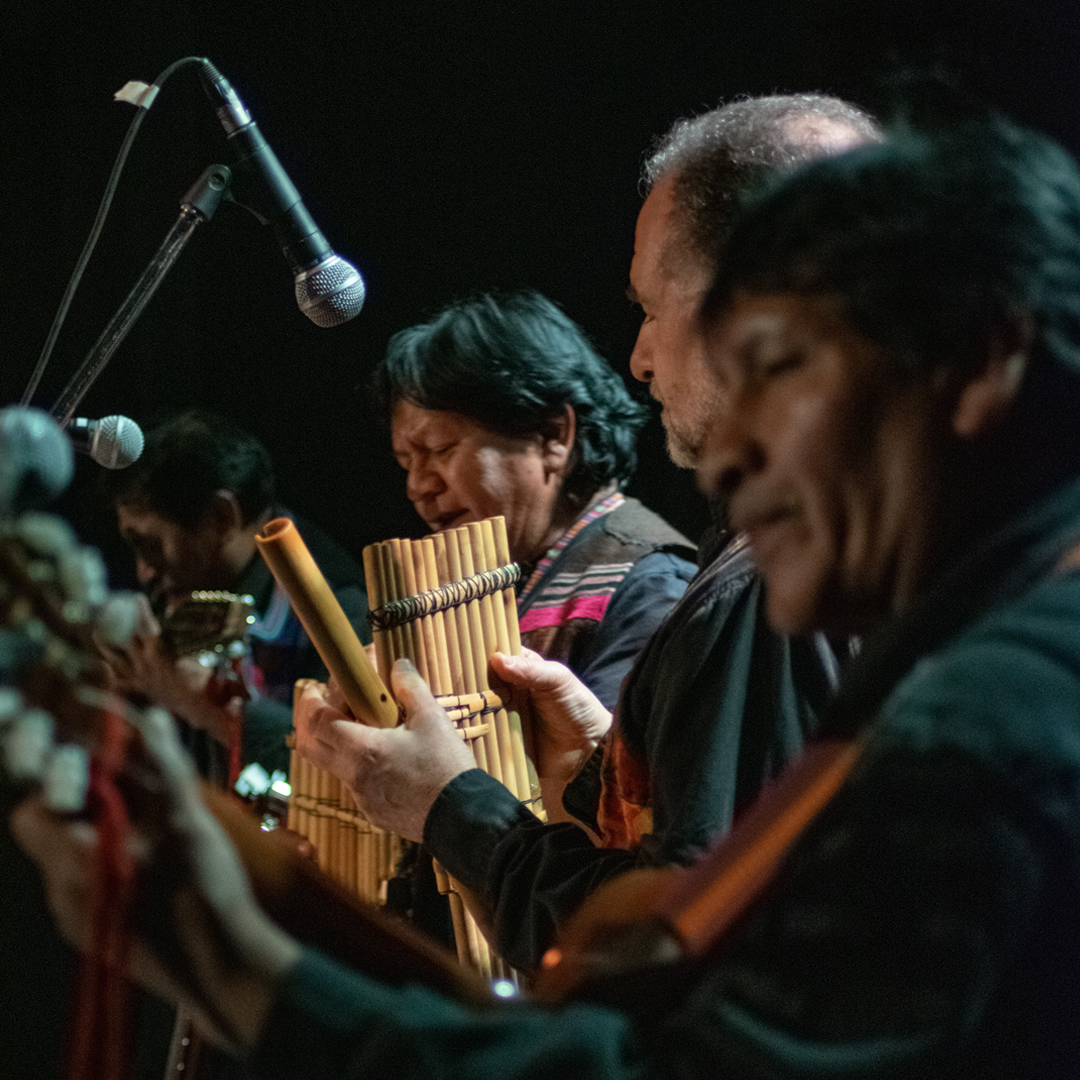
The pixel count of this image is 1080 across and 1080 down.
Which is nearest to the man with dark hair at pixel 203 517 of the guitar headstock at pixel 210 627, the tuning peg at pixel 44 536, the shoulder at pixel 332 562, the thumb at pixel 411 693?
the shoulder at pixel 332 562

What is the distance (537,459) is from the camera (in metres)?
2.45

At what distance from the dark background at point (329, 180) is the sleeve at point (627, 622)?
93cm

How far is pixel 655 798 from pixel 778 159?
0.87 metres

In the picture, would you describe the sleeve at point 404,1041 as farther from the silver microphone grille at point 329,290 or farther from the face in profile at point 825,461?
the silver microphone grille at point 329,290

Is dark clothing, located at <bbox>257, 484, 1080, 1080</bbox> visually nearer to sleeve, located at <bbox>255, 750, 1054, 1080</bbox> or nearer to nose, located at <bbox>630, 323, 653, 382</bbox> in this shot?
sleeve, located at <bbox>255, 750, 1054, 1080</bbox>

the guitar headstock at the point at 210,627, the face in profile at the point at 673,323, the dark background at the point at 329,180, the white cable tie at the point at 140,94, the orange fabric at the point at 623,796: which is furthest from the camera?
the dark background at the point at 329,180

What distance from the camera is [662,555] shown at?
2316mm

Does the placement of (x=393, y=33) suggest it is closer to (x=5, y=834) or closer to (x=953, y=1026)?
(x=5, y=834)

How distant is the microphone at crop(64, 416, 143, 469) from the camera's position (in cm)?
153

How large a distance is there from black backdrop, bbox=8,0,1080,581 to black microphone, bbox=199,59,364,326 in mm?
1185

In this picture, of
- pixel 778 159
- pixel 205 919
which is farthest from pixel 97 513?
pixel 205 919

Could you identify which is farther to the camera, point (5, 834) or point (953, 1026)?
point (5, 834)

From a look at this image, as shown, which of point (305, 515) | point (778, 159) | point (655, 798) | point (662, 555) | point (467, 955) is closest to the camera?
point (655, 798)

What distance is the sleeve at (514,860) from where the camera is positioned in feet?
4.47
